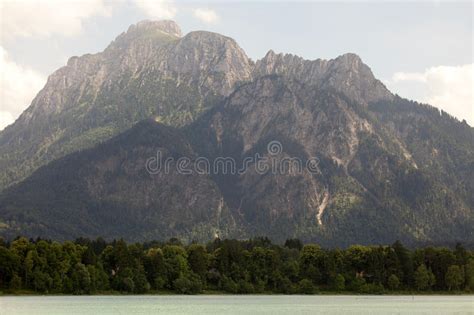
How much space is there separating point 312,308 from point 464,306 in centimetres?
3354

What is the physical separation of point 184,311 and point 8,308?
33.9 meters

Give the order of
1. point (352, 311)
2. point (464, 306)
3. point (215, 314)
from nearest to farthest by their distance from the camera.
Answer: point (215, 314) < point (352, 311) < point (464, 306)

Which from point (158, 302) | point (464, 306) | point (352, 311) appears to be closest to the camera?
point (352, 311)

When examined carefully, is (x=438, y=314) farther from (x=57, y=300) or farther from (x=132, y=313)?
(x=57, y=300)

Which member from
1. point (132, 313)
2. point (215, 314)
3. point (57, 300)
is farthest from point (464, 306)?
point (57, 300)

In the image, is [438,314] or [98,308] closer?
[438,314]

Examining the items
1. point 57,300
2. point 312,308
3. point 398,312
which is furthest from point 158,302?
point 398,312

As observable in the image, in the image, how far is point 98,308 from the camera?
172625 mm

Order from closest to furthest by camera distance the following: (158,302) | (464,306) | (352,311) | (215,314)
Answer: (215,314)
(352,311)
(464,306)
(158,302)

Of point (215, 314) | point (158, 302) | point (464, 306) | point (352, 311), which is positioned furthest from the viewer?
point (158, 302)

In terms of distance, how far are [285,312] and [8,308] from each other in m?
53.0

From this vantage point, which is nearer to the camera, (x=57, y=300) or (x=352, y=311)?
(x=352, y=311)

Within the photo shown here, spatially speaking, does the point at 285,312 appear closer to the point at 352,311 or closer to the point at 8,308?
the point at 352,311

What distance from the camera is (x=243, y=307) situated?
593ft
